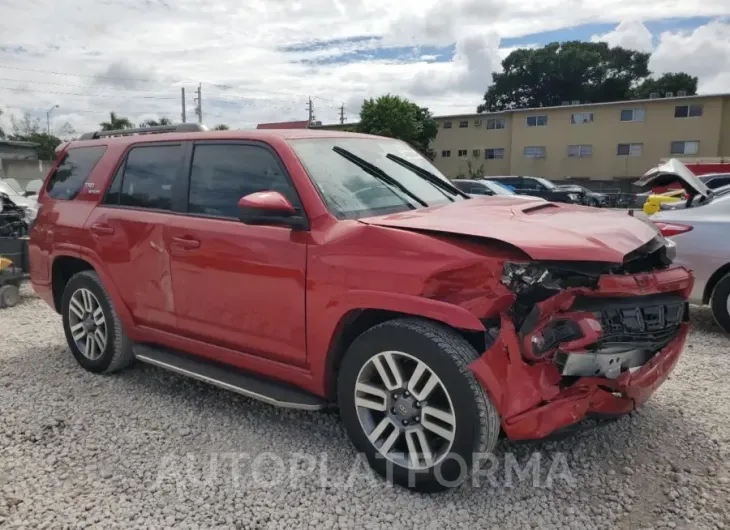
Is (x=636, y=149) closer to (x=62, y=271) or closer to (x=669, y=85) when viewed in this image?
(x=669, y=85)

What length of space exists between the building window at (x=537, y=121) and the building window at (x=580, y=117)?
2065mm

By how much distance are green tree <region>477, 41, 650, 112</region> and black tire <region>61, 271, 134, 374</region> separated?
213 feet

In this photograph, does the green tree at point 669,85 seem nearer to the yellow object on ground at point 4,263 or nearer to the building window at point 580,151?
the building window at point 580,151

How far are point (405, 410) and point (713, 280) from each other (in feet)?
13.2

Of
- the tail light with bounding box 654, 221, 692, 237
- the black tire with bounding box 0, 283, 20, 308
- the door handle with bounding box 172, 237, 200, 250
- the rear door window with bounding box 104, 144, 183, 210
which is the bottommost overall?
the black tire with bounding box 0, 283, 20, 308

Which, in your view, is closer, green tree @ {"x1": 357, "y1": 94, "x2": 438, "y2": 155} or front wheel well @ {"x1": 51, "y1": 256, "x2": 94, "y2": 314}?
front wheel well @ {"x1": 51, "y1": 256, "x2": 94, "y2": 314}

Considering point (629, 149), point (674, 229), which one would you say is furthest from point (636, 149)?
point (674, 229)

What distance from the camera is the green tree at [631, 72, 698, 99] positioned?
5669 cm

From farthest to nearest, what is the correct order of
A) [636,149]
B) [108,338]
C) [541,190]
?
[636,149], [541,190], [108,338]

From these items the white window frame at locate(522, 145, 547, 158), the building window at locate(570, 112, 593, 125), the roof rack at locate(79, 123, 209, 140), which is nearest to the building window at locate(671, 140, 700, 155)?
the building window at locate(570, 112, 593, 125)

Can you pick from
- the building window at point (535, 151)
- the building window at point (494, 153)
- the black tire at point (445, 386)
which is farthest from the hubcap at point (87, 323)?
the building window at point (494, 153)

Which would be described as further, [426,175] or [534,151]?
[534,151]

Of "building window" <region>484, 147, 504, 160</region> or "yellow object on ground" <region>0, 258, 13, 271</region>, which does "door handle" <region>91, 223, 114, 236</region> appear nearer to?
"yellow object on ground" <region>0, 258, 13, 271</region>

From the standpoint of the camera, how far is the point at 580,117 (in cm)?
4159
